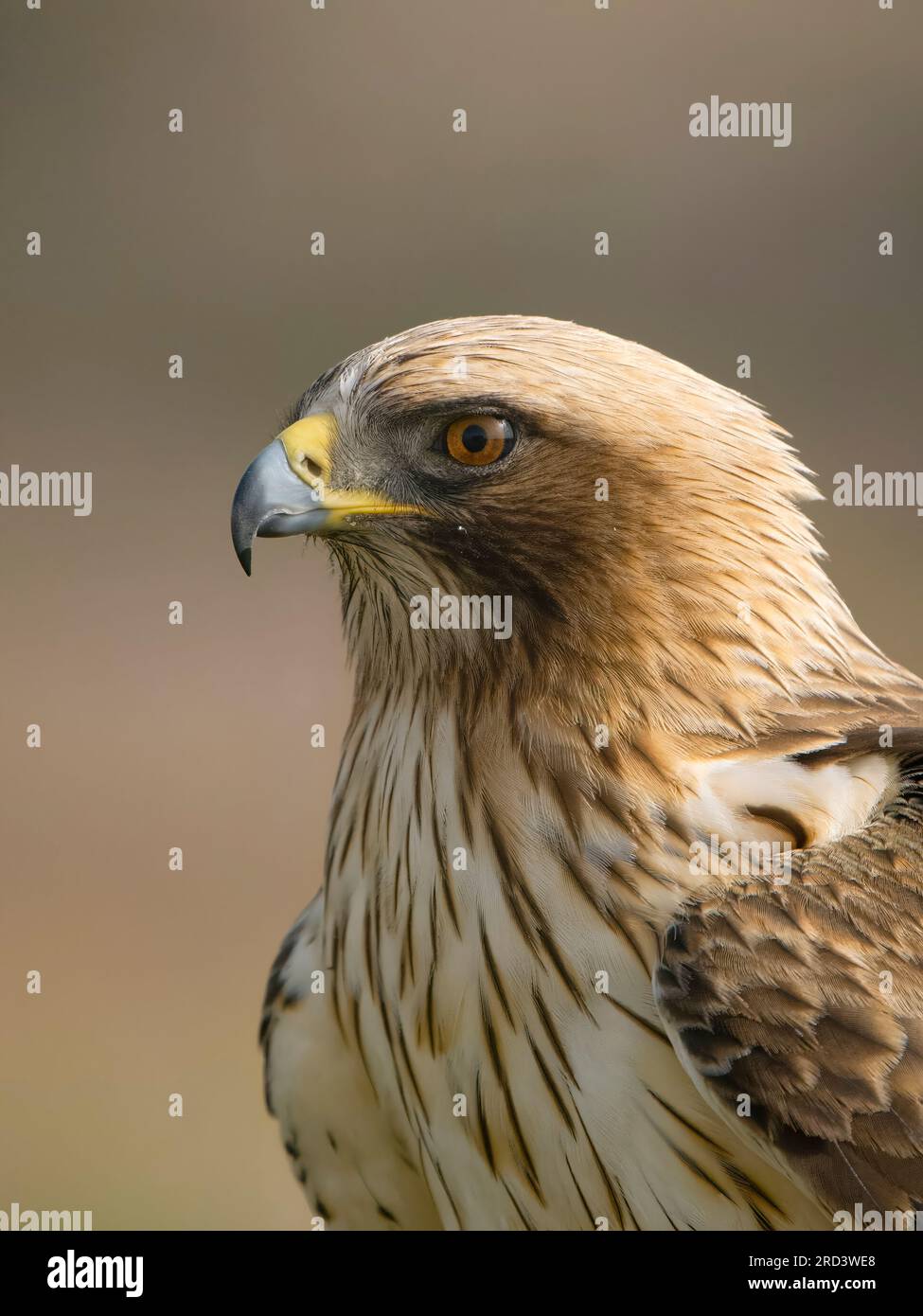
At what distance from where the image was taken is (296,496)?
255cm

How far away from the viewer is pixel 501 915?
2453mm

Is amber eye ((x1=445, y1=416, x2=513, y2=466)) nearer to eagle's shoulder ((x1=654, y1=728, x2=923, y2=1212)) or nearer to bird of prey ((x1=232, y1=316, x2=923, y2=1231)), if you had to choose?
bird of prey ((x1=232, y1=316, x2=923, y2=1231))

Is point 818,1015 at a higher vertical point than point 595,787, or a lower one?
lower

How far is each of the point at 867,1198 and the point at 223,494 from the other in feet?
27.8

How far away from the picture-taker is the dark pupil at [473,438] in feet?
8.39

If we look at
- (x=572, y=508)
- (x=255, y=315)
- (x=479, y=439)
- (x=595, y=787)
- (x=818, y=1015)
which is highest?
(x=255, y=315)

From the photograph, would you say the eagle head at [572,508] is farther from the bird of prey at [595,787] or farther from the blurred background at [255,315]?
the blurred background at [255,315]

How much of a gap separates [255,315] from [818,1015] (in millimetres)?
9446

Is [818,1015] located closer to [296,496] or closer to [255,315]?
[296,496]

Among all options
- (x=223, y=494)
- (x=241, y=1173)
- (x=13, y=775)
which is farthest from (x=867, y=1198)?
(x=223, y=494)

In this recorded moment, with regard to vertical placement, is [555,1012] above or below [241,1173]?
above

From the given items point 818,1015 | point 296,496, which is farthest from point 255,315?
point 818,1015

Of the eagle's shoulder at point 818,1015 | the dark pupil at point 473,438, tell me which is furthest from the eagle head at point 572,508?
the eagle's shoulder at point 818,1015
